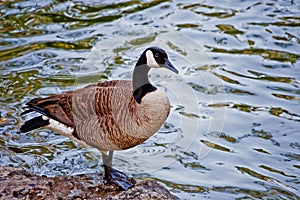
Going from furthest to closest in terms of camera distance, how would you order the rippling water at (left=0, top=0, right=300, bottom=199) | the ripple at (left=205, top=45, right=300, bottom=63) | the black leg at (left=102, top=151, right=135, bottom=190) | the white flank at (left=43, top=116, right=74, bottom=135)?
1. the ripple at (left=205, top=45, right=300, bottom=63)
2. the rippling water at (left=0, top=0, right=300, bottom=199)
3. the white flank at (left=43, top=116, right=74, bottom=135)
4. the black leg at (left=102, top=151, right=135, bottom=190)

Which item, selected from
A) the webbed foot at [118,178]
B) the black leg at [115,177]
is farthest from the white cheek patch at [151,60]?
the webbed foot at [118,178]

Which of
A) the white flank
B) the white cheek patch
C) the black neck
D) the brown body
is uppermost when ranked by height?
the white cheek patch

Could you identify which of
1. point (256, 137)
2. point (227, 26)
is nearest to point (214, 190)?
point (256, 137)

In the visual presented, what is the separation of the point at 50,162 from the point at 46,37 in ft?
12.5

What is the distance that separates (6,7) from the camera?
1194 cm

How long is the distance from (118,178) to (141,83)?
996 mm

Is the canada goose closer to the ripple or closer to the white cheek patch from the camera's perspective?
the white cheek patch

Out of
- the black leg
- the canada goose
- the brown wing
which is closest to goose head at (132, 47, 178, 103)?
the canada goose

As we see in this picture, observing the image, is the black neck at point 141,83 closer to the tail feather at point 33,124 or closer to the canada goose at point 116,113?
the canada goose at point 116,113

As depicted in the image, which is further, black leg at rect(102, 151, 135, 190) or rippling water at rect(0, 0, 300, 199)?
rippling water at rect(0, 0, 300, 199)

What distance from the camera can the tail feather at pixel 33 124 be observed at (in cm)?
690

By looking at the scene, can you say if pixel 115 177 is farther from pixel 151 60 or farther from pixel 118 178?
pixel 151 60

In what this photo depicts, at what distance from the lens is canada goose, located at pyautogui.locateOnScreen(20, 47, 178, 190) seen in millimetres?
6469

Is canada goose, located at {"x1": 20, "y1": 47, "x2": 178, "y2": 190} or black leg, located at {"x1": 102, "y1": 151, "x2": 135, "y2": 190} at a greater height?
canada goose, located at {"x1": 20, "y1": 47, "x2": 178, "y2": 190}
